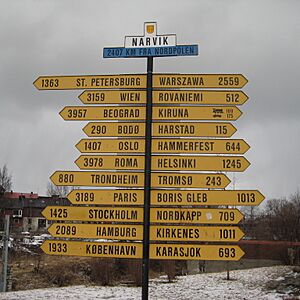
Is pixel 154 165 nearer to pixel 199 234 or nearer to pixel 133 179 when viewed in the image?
pixel 133 179

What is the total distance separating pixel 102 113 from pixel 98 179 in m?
1.18

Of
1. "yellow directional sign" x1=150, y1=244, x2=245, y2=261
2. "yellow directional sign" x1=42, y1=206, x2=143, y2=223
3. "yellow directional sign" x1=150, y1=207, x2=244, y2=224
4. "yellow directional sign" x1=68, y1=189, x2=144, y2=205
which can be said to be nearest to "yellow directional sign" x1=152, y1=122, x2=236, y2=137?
"yellow directional sign" x1=68, y1=189, x2=144, y2=205

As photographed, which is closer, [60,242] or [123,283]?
[60,242]

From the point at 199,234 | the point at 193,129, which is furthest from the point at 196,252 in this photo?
the point at 193,129

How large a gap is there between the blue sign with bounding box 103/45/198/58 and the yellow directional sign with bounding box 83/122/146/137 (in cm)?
120

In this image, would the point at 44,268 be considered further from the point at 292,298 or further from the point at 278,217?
the point at 278,217

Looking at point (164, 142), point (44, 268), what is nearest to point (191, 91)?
point (164, 142)

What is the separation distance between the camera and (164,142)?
7.64 metres

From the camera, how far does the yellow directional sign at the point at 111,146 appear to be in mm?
7711

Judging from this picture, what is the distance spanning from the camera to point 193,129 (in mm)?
7633

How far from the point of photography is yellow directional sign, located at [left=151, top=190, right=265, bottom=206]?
730cm

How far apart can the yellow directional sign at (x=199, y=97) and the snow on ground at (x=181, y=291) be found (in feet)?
25.5

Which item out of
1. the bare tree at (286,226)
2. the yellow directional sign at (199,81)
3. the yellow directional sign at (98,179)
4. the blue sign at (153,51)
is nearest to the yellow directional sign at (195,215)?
the yellow directional sign at (98,179)

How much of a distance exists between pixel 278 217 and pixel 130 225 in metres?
28.8
